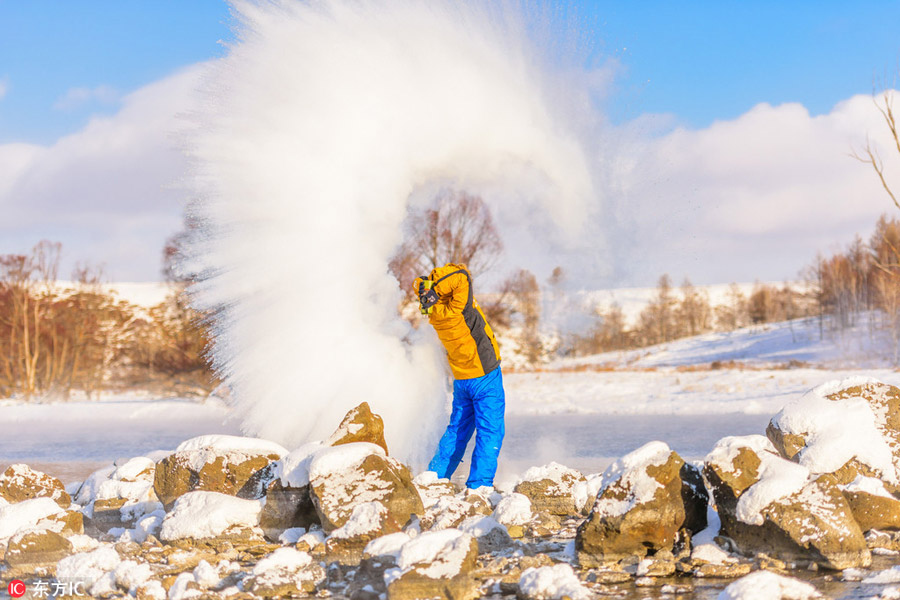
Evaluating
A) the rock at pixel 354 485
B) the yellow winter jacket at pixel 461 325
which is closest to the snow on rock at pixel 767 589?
the rock at pixel 354 485

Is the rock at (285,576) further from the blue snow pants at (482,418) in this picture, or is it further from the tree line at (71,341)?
the tree line at (71,341)

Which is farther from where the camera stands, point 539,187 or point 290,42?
point 539,187

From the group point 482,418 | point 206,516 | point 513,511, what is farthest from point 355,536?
point 482,418

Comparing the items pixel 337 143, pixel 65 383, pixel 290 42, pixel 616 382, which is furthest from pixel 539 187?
pixel 65 383

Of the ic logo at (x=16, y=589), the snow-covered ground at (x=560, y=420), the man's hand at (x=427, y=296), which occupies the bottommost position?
the snow-covered ground at (x=560, y=420)

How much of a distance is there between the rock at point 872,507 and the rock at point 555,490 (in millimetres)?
1718

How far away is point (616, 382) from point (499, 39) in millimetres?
14546

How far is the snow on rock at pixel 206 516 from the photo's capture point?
475 centimetres

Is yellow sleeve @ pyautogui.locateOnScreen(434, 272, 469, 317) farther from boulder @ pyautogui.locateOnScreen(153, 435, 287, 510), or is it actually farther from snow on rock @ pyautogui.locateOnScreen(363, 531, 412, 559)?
snow on rock @ pyautogui.locateOnScreen(363, 531, 412, 559)

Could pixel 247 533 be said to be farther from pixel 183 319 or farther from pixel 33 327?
pixel 33 327

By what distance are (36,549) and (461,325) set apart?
326 cm

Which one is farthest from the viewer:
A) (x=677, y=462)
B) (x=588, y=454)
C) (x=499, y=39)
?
(x=588, y=454)

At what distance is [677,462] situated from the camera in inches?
170

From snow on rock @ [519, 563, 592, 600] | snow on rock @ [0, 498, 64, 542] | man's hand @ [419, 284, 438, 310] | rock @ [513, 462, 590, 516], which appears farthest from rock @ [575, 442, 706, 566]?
snow on rock @ [0, 498, 64, 542]
